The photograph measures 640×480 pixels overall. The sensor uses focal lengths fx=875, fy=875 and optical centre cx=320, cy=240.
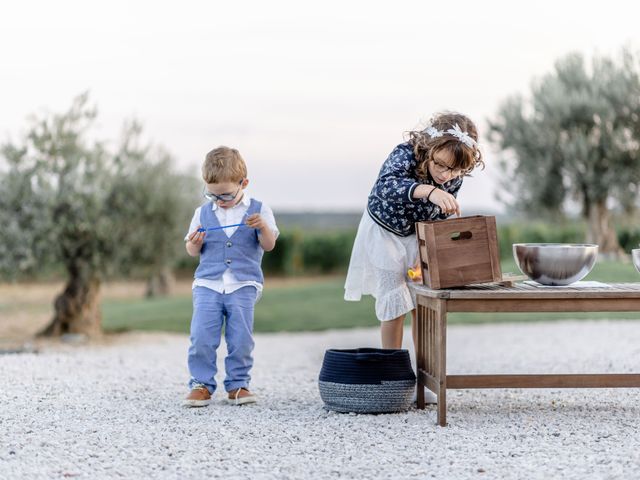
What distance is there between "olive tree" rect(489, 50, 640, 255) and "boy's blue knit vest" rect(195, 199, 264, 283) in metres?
14.3

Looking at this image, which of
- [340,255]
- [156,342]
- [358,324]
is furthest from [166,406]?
[340,255]

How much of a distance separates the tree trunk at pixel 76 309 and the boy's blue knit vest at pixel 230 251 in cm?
723

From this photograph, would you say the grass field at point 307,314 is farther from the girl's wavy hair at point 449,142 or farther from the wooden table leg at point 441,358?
the wooden table leg at point 441,358

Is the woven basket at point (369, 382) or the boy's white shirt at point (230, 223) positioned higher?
the boy's white shirt at point (230, 223)

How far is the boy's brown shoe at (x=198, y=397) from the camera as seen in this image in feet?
17.3

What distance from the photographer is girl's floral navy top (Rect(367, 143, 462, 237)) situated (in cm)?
503

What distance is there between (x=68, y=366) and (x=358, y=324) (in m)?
6.49

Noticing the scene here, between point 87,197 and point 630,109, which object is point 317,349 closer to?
point 87,197

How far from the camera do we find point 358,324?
13258 mm

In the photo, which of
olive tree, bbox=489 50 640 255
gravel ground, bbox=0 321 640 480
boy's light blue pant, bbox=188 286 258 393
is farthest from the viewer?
olive tree, bbox=489 50 640 255

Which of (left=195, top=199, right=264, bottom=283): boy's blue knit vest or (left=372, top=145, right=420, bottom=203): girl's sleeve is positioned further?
(left=195, top=199, right=264, bottom=283): boy's blue knit vest

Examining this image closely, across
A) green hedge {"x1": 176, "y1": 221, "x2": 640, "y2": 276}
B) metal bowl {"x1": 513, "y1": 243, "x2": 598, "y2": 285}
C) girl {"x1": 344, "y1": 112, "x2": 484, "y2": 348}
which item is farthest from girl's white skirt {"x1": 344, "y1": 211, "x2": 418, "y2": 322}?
green hedge {"x1": 176, "y1": 221, "x2": 640, "y2": 276}

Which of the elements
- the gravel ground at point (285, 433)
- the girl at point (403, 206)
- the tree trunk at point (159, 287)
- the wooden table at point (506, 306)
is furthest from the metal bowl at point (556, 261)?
the tree trunk at point (159, 287)

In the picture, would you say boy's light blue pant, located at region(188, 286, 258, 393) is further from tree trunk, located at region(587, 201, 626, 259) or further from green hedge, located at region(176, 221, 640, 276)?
green hedge, located at region(176, 221, 640, 276)
